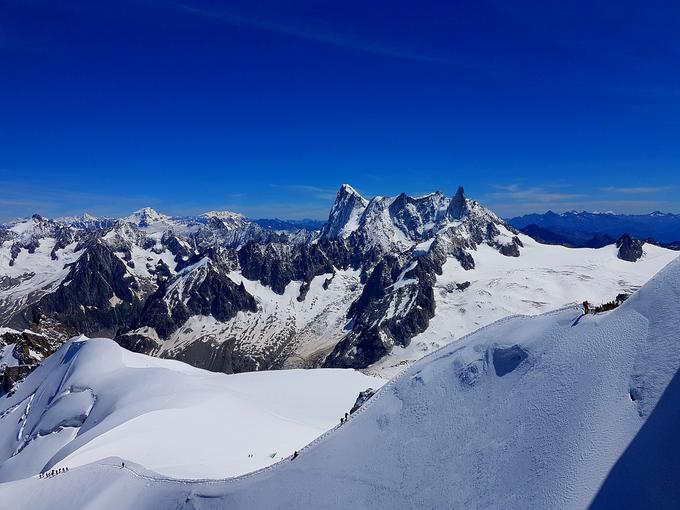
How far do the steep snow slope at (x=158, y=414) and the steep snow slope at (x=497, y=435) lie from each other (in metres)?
9.16

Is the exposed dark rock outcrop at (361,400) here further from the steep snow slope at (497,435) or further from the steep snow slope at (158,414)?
the steep snow slope at (158,414)

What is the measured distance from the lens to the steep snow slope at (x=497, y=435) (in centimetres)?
2083

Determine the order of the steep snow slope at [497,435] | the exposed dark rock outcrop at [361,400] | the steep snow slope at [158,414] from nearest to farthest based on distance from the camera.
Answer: the steep snow slope at [497,435]
the exposed dark rock outcrop at [361,400]
the steep snow slope at [158,414]

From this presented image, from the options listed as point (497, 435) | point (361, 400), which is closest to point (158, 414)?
point (361, 400)

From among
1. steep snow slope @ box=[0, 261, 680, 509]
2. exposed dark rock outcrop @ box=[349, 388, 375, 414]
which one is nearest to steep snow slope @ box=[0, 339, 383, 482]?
steep snow slope @ box=[0, 261, 680, 509]

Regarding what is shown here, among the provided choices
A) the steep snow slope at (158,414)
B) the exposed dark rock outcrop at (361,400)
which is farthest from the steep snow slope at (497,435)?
the steep snow slope at (158,414)

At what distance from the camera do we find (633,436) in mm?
20047

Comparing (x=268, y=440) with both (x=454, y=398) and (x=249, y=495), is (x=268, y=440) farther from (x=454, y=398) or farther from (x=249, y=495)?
(x=454, y=398)

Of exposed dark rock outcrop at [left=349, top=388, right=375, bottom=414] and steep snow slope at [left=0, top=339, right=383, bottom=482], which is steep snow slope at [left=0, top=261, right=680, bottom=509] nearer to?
exposed dark rock outcrop at [left=349, top=388, right=375, bottom=414]

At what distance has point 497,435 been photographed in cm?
2544

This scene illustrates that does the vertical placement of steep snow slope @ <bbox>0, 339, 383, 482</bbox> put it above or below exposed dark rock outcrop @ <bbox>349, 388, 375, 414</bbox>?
below

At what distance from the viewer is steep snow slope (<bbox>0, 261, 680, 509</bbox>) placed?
20828 millimetres

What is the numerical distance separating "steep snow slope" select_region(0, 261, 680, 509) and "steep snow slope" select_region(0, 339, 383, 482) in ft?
30.0

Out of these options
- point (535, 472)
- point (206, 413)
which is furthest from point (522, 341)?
point (206, 413)
